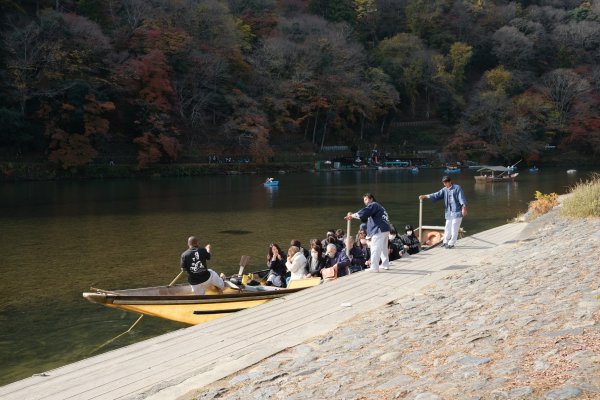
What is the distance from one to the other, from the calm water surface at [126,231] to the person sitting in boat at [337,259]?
11.6 feet

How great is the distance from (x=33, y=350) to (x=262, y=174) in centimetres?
5145

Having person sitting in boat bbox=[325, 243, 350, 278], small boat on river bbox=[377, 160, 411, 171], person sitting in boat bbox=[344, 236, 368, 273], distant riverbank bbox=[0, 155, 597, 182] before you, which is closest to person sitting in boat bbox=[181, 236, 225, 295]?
person sitting in boat bbox=[325, 243, 350, 278]

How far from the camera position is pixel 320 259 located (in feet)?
41.5

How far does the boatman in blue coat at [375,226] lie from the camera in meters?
11.8

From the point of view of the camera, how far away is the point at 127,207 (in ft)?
105

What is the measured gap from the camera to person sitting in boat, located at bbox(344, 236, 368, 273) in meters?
12.9

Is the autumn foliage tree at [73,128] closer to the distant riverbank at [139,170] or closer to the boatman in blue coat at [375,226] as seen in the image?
the distant riverbank at [139,170]

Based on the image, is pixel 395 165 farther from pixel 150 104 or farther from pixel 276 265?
pixel 276 265

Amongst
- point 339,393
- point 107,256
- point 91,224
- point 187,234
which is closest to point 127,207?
point 91,224

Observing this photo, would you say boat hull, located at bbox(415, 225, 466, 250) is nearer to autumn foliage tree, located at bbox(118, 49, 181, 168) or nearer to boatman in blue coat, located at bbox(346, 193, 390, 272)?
boatman in blue coat, located at bbox(346, 193, 390, 272)

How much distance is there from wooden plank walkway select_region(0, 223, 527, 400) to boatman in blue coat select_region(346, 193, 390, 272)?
0.42 meters

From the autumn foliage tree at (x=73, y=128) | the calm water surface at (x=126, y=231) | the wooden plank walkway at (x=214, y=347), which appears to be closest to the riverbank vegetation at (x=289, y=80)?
the autumn foliage tree at (x=73, y=128)

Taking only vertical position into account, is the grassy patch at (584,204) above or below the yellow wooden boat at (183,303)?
above

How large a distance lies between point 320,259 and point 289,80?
57942 millimetres
